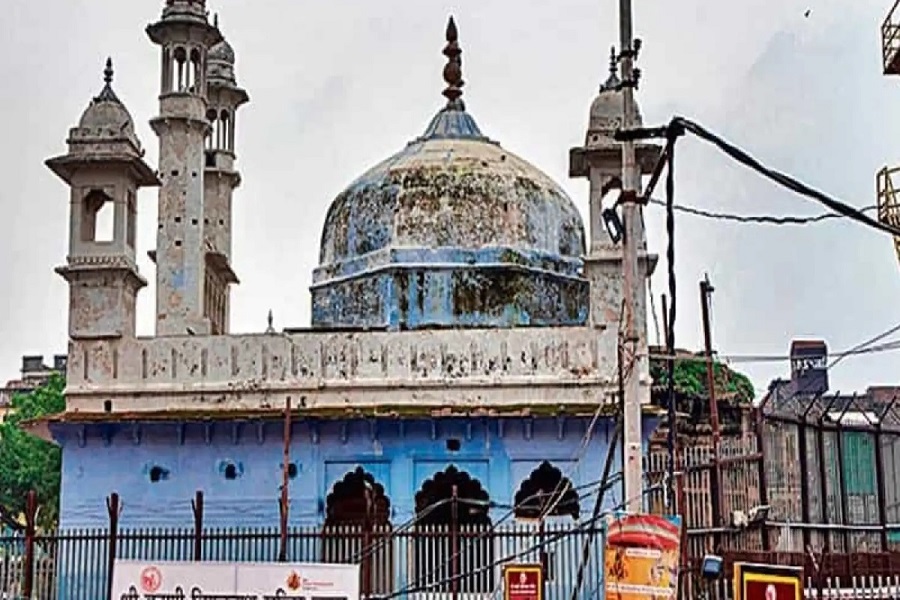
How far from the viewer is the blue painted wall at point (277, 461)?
18.0 meters

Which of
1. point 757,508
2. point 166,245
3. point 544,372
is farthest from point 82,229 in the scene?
point 757,508

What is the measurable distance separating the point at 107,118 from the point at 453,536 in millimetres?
7772

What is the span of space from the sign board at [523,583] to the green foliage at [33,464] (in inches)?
824

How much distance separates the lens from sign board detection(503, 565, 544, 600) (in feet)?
45.9

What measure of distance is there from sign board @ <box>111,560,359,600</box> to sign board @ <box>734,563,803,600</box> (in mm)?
6075

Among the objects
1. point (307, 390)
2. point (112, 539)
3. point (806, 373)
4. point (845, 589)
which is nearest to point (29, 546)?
point (112, 539)

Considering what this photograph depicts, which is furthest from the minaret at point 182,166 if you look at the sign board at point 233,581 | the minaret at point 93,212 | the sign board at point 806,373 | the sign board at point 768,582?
the sign board at point 806,373

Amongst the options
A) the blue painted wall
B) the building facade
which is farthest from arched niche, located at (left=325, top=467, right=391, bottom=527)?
the building facade

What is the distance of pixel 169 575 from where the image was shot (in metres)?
13.7

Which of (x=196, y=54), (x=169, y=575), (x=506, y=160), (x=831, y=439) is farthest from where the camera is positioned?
(x=506, y=160)

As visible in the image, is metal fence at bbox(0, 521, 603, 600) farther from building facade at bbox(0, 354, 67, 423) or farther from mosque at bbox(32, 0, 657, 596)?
building facade at bbox(0, 354, 67, 423)

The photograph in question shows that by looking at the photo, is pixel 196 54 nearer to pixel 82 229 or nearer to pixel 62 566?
pixel 82 229

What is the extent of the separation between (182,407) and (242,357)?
98 cm

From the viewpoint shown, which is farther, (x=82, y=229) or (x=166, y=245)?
(x=166, y=245)
